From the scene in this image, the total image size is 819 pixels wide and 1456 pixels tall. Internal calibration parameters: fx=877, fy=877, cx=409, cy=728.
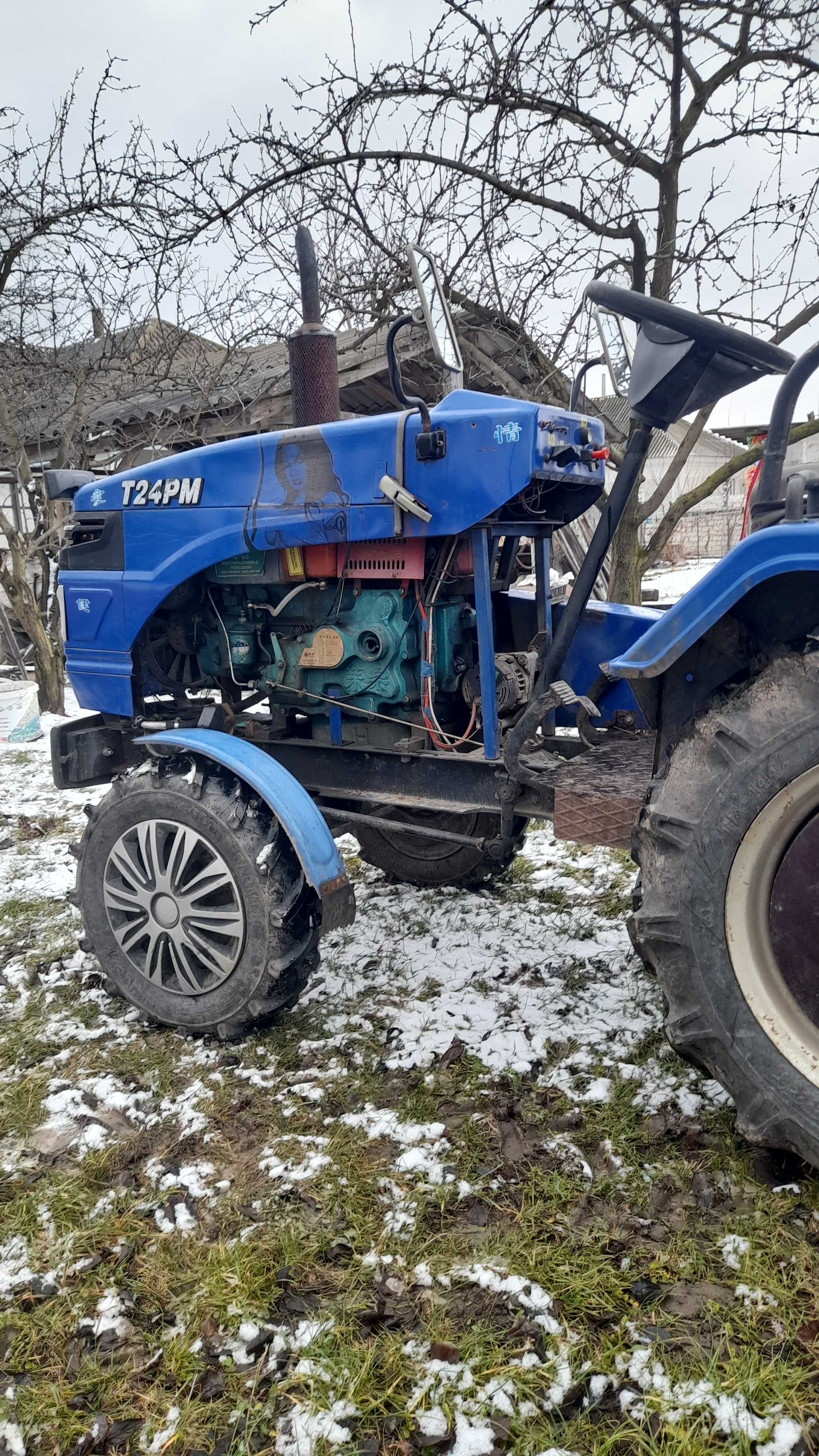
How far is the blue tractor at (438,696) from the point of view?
1.84 m

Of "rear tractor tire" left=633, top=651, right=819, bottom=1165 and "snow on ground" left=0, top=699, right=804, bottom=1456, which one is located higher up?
"rear tractor tire" left=633, top=651, right=819, bottom=1165

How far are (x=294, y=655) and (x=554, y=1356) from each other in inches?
85.7

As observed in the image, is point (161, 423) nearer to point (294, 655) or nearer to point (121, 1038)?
point (294, 655)

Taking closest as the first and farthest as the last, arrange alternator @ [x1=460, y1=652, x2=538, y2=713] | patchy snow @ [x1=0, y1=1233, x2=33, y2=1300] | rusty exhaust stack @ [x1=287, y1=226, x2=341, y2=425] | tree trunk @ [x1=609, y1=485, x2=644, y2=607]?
patchy snow @ [x1=0, y1=1233, x2=33, y2=1300], alternator @ [x1=460, y1=652, x2=538, y2=713], rusty exhaust stack @ [x1=287, y1=226, x2=341, y2=425], tree trunk @ [x1=609, y1=485, x2=644, y2=607]

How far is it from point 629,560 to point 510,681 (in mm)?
2073

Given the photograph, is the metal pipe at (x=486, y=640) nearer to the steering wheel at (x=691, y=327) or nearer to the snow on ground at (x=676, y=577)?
the steering wheel at (x=691, y=327)

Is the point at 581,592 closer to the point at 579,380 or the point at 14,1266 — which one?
the point at 579,380

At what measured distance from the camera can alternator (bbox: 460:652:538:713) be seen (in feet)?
9.77

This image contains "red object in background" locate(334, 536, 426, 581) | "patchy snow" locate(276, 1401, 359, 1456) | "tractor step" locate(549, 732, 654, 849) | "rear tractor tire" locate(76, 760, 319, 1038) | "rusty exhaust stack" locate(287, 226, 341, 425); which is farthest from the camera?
"rusty exhaust stack" locate(287, 226, 341, 425)

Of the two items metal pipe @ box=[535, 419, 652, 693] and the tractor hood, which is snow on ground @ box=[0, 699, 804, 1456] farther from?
the tractor hood

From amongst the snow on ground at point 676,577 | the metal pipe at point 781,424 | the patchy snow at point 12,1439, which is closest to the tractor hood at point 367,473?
the metal pipe at point 781,424

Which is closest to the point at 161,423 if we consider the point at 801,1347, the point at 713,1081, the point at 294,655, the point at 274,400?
the point at 274,400

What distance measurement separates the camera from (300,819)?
2.58 meters

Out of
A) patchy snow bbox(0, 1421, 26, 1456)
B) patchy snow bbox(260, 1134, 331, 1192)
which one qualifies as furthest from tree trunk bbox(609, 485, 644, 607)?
patchy snow bbox(0, 1421, 26, 1456)
